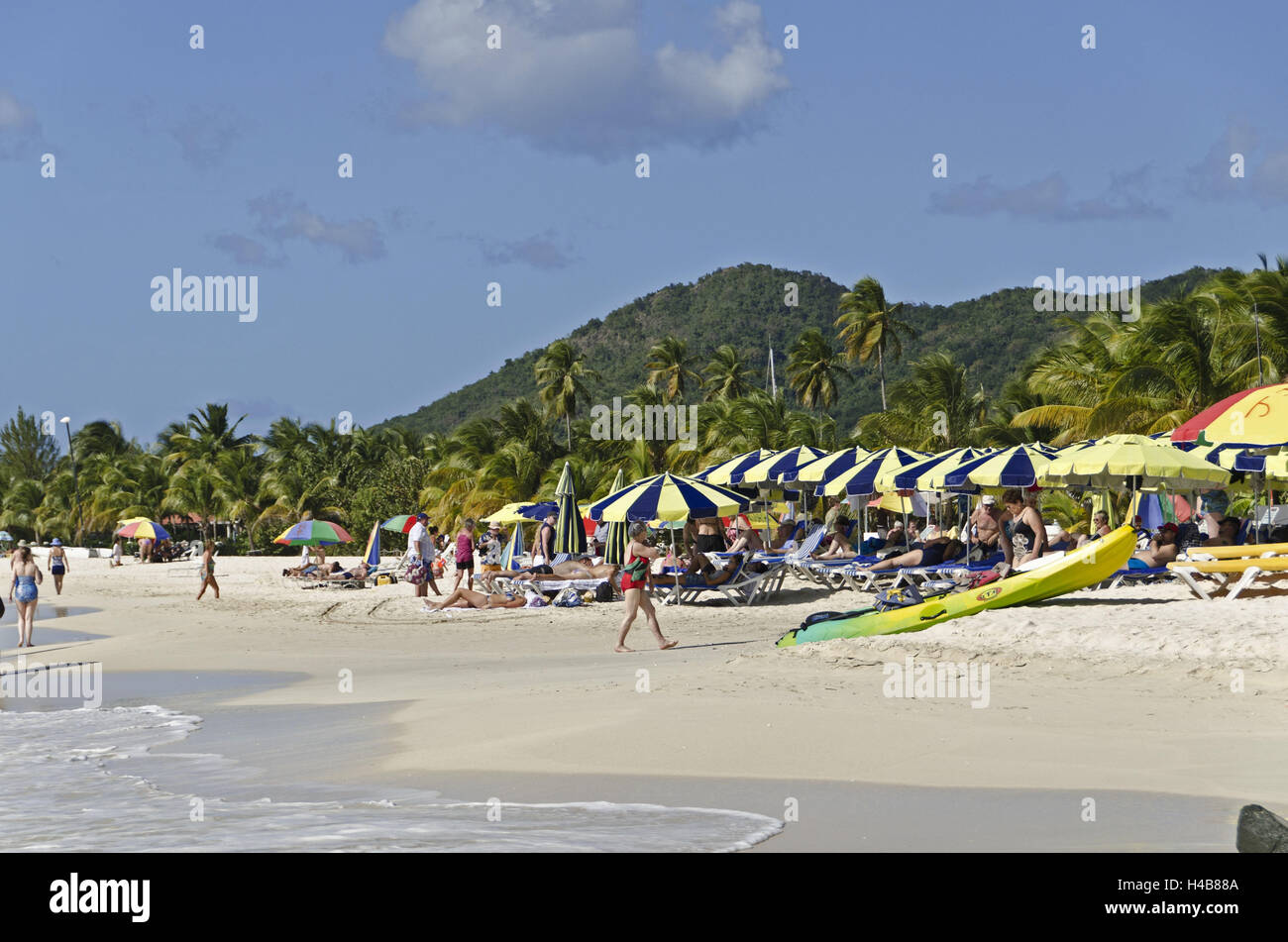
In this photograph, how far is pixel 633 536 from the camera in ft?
40.4

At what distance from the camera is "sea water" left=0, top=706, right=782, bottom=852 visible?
5434 millimetres

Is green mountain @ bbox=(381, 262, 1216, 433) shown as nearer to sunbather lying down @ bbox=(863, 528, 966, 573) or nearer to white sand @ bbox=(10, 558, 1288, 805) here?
sunbather lying down @ bbox=(863, 528, 966, 573)

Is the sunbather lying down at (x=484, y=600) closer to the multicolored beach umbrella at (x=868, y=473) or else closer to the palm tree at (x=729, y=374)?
the multicolored beach umbrella at (x=868, y=473)

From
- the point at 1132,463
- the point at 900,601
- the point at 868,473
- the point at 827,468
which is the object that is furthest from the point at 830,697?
the point at 827,468

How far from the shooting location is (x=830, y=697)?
9016 mm

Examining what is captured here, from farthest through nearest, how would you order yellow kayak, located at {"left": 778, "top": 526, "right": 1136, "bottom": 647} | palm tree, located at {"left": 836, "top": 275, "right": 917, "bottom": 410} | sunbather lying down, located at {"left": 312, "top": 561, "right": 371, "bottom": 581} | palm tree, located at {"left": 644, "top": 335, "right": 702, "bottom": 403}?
palm tree, located at {"left": 644, "top": 335, "right": 702, "bottom": 403}, palm tree, located at {"left": 836, "top": 275, "right": 917, "bottom": 410}, sunbather lying down, located at {"left": 312, "top": 561, "right": 371, "bottom": 581}, yellow kayak, located at {"left": 778, "top": 526, "right": 1136, "bottom": 647}

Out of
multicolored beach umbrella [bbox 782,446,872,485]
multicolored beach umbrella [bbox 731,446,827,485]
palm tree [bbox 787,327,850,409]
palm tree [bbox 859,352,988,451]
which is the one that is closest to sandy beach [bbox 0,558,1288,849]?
multicolored beach umbrella [bbox 782,446,872,485]

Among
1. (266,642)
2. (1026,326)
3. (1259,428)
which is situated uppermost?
(1026,326)

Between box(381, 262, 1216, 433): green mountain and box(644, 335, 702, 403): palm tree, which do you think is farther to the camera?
box(381, 262, 1216, 433): green mountain

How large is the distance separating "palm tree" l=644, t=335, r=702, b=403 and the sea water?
48.8 metres

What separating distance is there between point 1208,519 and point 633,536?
25.9ft

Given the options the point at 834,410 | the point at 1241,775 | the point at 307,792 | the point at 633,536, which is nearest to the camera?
the point at 1241,775
